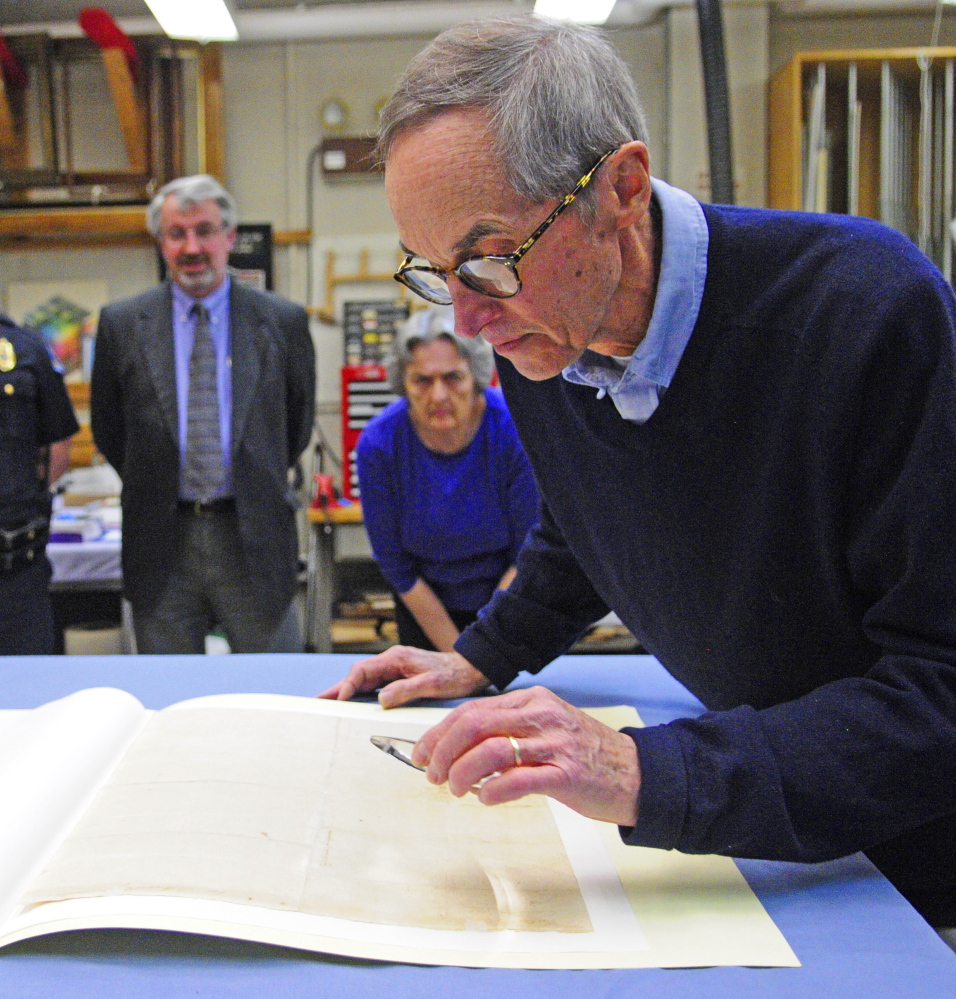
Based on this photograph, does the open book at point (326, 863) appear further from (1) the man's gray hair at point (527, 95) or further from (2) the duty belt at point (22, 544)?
(2) the duty belt at point (22, 544)

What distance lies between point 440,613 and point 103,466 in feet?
9.04

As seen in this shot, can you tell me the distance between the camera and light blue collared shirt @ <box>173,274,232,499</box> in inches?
102

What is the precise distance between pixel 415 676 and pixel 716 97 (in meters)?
3.04

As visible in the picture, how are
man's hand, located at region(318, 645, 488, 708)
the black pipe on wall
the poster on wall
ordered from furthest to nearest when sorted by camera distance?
the poster on wall < the black pipe on wall < man's hand, located at region(318, 645, 488, 708)

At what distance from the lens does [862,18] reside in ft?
15.1

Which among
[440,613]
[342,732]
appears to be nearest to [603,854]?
[342,732]

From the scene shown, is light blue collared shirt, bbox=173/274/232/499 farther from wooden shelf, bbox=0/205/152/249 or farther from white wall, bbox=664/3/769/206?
white wall, bbox=664/3/769/206

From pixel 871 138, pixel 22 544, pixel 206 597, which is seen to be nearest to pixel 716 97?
pixel 871 138

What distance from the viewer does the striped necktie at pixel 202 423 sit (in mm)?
2553

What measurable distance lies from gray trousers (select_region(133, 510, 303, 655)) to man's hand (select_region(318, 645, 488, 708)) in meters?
1.48

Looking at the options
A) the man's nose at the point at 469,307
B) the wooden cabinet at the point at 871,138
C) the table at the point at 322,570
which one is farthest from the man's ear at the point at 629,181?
the wooden cabinet at the point at 871,138

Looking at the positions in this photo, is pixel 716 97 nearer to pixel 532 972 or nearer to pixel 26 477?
pixel 26 477

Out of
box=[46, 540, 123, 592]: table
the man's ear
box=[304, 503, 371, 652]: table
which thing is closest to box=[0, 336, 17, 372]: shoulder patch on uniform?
box=[46, 540, 123, 592]: table

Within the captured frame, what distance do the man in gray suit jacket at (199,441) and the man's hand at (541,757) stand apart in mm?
1909
